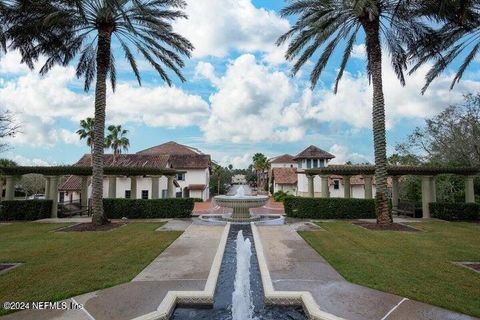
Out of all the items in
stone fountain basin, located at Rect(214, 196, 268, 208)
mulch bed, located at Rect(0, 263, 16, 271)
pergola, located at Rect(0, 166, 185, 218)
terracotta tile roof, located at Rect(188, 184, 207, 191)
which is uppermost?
pergola, located at Rect(0, 166, 185, 218)

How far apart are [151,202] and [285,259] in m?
13.6

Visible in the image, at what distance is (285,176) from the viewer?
55.5 m

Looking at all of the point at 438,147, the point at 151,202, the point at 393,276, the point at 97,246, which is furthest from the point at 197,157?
the point at 393,276

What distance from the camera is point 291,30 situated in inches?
695

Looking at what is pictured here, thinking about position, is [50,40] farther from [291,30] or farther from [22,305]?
[22,305]

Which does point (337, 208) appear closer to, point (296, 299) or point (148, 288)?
point (296, 299)

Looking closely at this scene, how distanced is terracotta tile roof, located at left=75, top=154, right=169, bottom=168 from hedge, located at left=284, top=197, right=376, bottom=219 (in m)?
21.7

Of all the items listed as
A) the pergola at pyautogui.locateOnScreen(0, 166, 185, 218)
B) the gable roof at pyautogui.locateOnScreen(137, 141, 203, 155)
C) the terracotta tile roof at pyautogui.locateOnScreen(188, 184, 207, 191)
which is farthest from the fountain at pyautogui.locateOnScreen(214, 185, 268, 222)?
the gable roof at pyautogui.locateOnScreen(137, 141, 203, 155)

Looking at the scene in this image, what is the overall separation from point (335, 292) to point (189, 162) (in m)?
43.3

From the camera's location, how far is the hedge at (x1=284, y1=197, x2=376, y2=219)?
20734 millimetres

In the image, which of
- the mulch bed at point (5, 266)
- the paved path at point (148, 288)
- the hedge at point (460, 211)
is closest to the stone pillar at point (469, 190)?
the hedge at point (460, 211)

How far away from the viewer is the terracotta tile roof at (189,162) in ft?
158

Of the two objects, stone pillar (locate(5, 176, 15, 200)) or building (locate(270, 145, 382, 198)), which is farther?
building (locate(270, 145, 382, 198))

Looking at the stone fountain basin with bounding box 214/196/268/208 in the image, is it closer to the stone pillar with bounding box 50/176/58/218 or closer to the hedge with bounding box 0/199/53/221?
the stone pillar with bounding box 50/176/58/218
